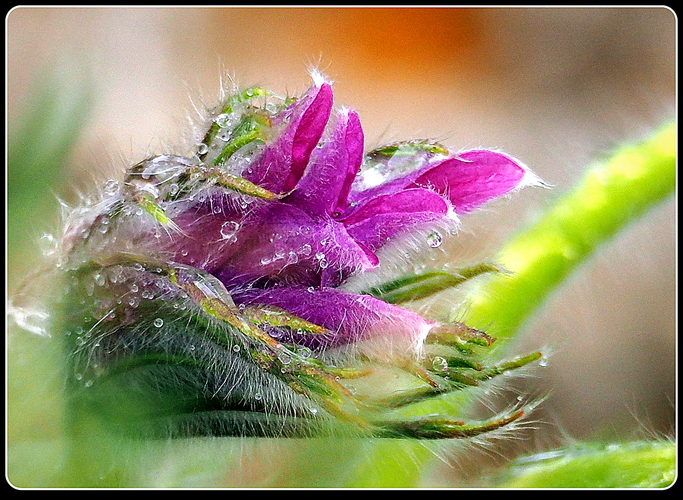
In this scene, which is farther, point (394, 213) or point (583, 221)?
point (583, 221)

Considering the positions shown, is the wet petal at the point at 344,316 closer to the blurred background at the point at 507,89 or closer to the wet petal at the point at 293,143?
the wet petal at the point at 293,143

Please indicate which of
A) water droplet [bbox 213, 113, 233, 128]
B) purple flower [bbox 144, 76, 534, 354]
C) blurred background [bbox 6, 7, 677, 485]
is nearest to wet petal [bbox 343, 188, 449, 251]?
purple flower [bbox 144, 76, 534, 354]

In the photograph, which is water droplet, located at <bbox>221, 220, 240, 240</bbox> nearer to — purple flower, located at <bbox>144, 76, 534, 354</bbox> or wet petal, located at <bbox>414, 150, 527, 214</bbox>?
purple flower, located at <bbox>144, 76, 534, 354</bbox>

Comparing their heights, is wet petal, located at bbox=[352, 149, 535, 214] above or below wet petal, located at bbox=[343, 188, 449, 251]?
above

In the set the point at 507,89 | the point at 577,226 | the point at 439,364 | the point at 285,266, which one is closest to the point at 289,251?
the point at 285,266

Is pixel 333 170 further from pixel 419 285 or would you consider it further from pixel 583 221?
pixel 583 221

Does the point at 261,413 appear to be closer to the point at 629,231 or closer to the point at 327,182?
the point at 327,182

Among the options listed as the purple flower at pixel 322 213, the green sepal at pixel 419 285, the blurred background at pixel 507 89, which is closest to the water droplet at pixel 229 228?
the purple flower at pixel 322 213
